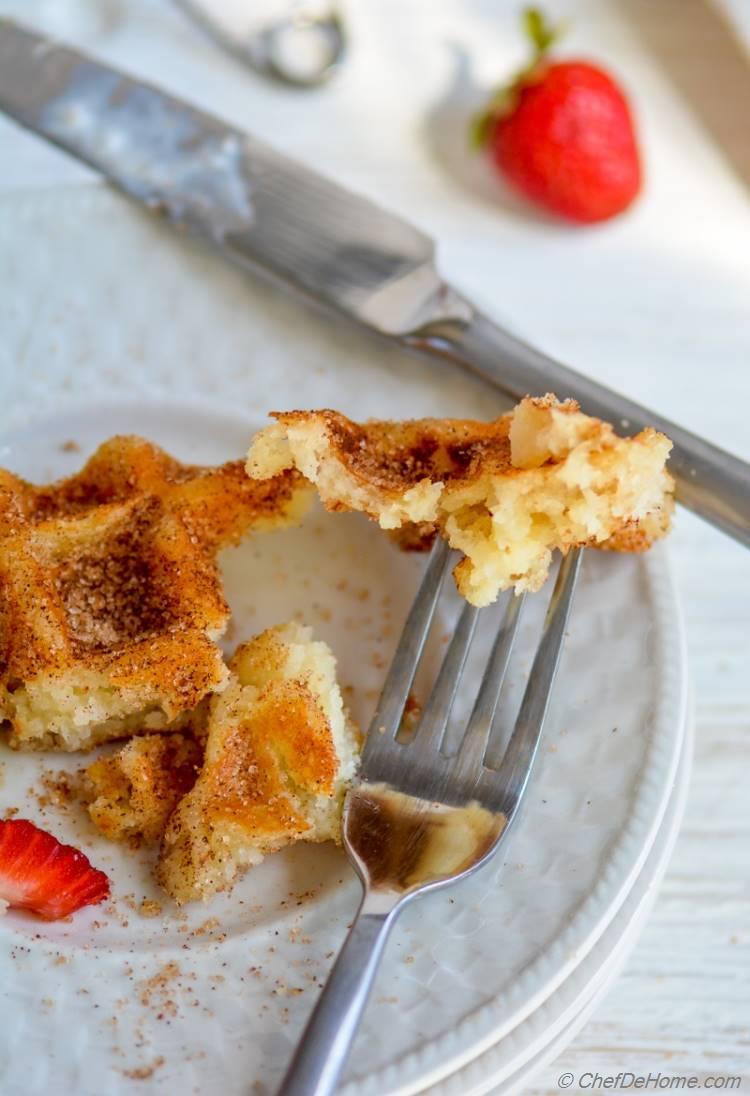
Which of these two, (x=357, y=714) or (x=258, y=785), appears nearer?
(x=258, y=785)

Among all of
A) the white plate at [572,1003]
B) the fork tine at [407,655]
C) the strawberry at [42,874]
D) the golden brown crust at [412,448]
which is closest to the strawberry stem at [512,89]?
the golden brown crust at [412,448]

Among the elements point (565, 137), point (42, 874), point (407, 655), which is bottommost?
point (42, 874)

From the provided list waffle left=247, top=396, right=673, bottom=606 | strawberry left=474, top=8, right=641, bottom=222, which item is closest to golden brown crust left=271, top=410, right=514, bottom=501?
waffle left=247, top=396, right=673, bottom=606

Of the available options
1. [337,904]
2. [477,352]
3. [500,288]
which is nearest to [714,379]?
[500,288]

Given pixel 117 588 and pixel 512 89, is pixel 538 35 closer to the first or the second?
pixel 512 89

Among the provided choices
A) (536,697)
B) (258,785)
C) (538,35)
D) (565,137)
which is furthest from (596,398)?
(538,35)

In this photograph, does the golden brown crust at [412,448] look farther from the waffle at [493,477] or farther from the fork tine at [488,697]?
the fork tine at [488,697]

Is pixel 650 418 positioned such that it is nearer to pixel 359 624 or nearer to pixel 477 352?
pixel 477 352
